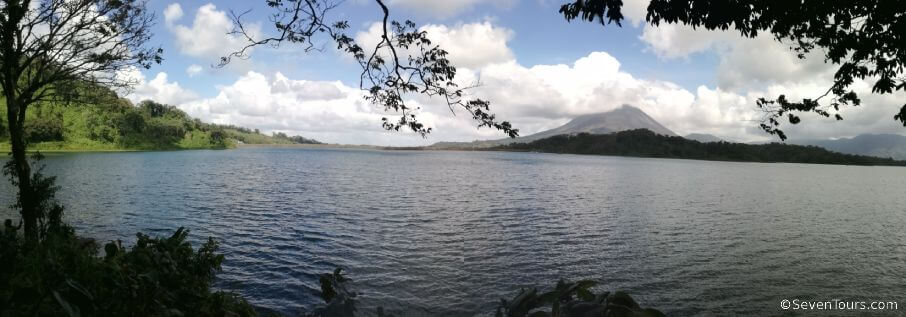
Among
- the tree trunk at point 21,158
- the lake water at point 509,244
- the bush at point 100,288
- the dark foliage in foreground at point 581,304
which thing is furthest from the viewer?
the lake water at point 509,244

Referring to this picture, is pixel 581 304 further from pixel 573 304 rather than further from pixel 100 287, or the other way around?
pixel 100 287

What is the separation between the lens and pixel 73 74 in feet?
73.8

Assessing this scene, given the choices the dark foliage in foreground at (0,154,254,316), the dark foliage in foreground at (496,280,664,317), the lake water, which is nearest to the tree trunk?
the lake water

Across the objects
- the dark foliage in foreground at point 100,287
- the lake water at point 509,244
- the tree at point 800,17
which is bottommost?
the lake water at point 509,244

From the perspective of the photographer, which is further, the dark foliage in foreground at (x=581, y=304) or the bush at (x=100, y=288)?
the dark foliage in foreground at (x=581, y=304)

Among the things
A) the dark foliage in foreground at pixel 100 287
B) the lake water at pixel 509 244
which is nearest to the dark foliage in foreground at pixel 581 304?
the lake water at pixel 509 244

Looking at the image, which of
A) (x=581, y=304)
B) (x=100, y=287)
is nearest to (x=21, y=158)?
(x=100, y=287)

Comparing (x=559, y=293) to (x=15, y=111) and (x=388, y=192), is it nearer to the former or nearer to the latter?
(x=15, y=111)

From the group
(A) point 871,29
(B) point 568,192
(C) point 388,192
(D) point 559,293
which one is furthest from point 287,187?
(A) point 871,29

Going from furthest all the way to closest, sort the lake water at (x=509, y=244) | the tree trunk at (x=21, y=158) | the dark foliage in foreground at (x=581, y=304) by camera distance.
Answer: the lake water at (x=509, y=244), the tree trunk at (x=21, y=158), the dark foliage in foreground at (x=581, y=304)

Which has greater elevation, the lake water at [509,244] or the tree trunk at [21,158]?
the tree trunk at [21,158]

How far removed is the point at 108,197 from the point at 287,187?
879 inches

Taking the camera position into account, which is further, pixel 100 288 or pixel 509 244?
pixel 509 244

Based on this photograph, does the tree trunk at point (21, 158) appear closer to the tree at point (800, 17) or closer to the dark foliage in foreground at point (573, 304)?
the dark foliage in foreground at point (573, 304)
